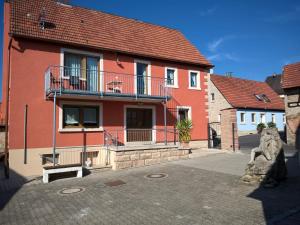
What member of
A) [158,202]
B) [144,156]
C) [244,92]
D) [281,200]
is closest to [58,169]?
[144,156]

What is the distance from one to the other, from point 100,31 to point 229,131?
31.7 feet

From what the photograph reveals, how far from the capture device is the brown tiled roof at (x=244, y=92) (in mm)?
30016

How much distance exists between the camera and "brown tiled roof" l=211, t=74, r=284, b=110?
30.0m

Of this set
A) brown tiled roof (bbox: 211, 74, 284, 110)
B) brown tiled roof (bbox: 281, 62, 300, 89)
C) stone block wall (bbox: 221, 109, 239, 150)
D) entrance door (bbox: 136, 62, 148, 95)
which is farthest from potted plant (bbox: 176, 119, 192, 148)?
brown tiled roof (bbox: 211, 74, 284, 110)

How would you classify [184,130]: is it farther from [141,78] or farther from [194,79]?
[194,79]

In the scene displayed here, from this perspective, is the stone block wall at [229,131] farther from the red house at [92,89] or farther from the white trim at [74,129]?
the white trim at [74,129]

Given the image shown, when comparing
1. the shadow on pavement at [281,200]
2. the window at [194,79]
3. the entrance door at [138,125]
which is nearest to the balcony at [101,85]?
the entrance door at [138,125]

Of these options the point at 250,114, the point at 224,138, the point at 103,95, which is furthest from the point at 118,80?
the point at 250,114

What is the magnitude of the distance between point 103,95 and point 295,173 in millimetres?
8591

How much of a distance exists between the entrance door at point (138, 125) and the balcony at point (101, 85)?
Answer: 3.88 ft

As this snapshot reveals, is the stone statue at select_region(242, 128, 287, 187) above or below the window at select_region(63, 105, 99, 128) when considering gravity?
below

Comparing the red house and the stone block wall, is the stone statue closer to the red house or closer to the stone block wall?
the red house

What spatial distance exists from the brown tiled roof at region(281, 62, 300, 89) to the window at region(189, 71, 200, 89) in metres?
7.80

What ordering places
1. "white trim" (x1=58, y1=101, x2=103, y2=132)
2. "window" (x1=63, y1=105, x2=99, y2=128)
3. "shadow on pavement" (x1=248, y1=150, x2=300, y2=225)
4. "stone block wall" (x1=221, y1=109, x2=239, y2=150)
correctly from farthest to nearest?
"stone block wall" (x1=221, y1=109, x2=239, y2=150)
"window" (x1=63, y1=105, x2=99, y2=128)
"white trim" (x1=58, y1=101, x2=103, y2=132)
"shadow on pavement" (x1=248, y1=150, x2=300, y2=225)
